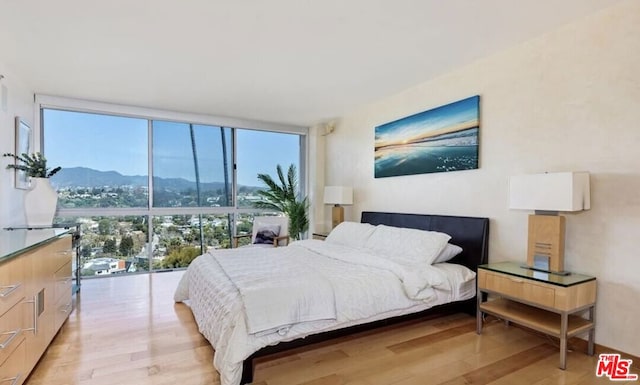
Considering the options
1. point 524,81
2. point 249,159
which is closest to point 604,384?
point 524,81

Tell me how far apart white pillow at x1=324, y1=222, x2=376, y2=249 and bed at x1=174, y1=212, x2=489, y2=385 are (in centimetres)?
2

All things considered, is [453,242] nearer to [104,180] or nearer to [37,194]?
[37,194]

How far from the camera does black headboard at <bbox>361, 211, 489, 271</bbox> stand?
318 centimetres

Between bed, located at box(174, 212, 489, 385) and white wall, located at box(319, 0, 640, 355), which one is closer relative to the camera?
bed, located at box(174, 212, 489, 385)

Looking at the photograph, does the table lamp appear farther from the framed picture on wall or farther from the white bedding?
the framed picture on wall

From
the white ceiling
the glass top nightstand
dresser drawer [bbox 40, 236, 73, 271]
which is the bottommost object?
the glass top nightstand

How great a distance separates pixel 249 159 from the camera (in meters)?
5.80

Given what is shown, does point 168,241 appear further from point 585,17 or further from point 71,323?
point 585,17

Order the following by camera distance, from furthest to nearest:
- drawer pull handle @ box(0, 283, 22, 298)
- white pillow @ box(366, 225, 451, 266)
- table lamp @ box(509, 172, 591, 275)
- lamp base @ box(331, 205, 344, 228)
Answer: lamp base @ box(331, 205, 344, 228) → white pillow @ box(366, 225, 451, 266) → table lamp @ box(509, 172, 591, 275) → drawer pull handle @ box(0, 283, 22, 298)

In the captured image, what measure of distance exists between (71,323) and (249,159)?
348 centimetres

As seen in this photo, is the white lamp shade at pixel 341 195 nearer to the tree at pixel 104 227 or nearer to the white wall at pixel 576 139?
the white wall at pixel 576 139

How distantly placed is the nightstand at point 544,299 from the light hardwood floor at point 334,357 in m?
0.23

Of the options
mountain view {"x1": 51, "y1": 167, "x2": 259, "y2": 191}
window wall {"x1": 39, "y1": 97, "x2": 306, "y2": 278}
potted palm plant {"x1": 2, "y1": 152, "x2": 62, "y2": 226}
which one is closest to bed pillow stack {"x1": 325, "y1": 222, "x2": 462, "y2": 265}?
window wall {"x1": 39, "y1": 97, "x2": 306, "y2": 278}

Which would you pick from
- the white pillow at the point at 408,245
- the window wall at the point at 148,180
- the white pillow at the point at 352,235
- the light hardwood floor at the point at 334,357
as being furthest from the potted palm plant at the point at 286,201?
the light hardwood floor at the point at 334,357
